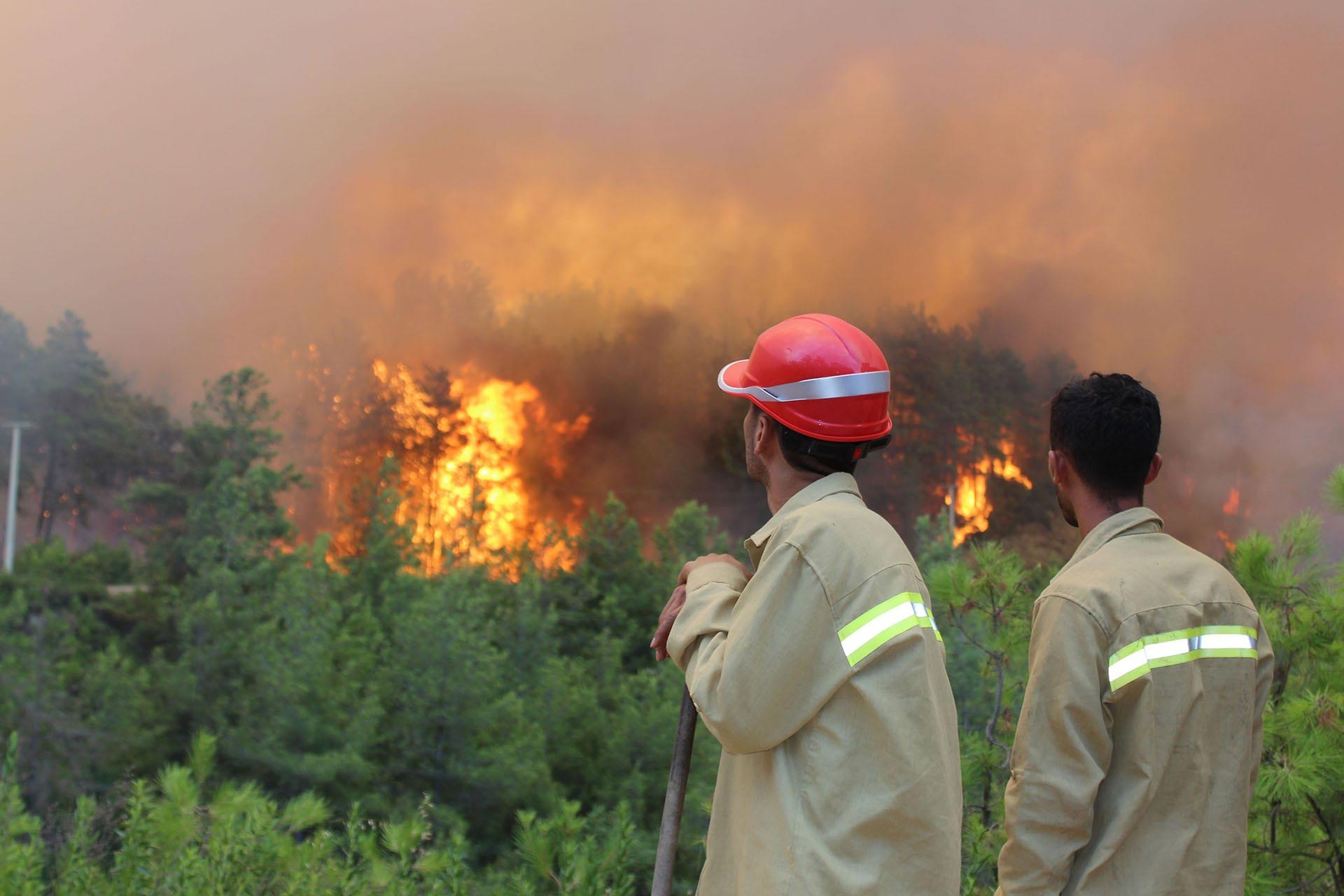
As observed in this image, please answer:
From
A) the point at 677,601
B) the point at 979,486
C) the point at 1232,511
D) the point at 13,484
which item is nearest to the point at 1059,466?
the point at 677,601

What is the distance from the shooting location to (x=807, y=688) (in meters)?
1.33

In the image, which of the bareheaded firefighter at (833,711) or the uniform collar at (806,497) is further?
the uniform collar at (806,497)

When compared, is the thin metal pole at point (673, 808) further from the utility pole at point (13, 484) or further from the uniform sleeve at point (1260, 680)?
the utility pole at point (13, 484)

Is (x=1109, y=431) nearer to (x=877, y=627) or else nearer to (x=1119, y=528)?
(x=1119, y=528)

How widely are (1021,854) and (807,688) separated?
0.50 m

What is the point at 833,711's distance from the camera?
4.42ft

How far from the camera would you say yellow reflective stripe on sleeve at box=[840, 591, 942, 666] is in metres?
1.33

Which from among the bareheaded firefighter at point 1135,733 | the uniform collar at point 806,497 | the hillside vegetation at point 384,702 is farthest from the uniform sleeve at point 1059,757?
the hillside vegetation at point 384,702

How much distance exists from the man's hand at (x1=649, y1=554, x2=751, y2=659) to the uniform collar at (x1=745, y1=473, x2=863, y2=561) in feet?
0.15

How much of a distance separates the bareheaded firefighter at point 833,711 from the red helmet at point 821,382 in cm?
14

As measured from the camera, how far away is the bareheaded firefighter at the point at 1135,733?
1.53 metres

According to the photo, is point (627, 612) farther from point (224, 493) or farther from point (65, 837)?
point (65, 837)

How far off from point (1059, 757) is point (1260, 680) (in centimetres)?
44

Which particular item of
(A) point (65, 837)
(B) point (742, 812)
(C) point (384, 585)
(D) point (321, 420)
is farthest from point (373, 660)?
(B) point (742, 812)
